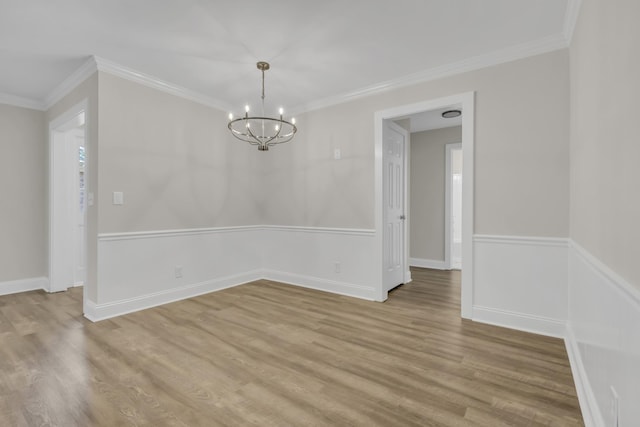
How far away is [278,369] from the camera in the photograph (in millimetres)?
2109

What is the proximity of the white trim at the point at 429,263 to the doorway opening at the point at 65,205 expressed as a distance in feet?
17.9

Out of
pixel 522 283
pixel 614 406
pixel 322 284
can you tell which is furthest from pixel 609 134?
pixel 322 284

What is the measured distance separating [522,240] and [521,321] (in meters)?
0.75

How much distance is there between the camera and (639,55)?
0.93m

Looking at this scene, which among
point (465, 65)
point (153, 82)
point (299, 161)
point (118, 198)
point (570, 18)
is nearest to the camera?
point (570, 18)

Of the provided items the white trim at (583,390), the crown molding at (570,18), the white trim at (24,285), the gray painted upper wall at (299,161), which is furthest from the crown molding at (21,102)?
the white trim at (583,390)

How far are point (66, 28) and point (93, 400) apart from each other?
282cm

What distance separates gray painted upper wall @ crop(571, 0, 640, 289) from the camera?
3.25 ft

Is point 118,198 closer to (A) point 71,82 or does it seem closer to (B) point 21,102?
(A) point 71,82

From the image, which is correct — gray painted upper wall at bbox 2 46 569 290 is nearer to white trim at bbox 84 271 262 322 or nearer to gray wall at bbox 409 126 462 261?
white trim at bbox 84 271 262 322

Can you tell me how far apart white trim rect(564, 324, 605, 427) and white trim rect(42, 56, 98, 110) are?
457 centimetres

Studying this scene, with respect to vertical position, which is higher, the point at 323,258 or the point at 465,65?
the point at 465,65

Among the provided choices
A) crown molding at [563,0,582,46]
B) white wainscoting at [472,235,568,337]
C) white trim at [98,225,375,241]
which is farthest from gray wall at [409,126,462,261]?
crown molding at [563,0,582,46]

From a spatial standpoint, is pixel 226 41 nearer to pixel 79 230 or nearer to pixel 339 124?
pixel 339 124
